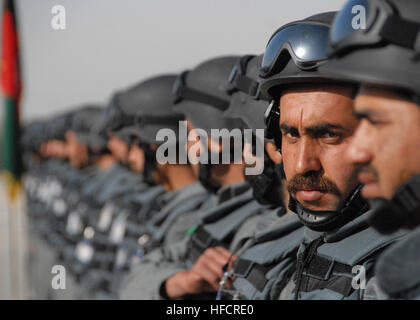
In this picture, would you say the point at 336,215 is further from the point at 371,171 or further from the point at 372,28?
the point at 372,28

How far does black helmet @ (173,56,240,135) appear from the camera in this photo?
3.94 metres

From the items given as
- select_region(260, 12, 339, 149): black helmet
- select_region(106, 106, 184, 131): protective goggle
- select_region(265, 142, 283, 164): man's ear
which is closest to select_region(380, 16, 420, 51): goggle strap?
select_region(260, 12, 339, 149): black helmet

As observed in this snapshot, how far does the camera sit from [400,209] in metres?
1.42

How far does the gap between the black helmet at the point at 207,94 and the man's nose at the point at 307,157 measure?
1.73 m

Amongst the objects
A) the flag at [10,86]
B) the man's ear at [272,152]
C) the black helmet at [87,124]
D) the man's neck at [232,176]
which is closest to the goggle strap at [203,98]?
the man's neck at [232,176]

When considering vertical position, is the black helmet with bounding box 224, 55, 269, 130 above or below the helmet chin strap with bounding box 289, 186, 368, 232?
above

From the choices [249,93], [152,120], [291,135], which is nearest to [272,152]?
[249,93]

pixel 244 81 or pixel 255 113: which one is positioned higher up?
pixel 244 81

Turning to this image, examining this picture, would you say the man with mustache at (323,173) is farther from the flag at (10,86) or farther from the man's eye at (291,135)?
the flag at (10,86)

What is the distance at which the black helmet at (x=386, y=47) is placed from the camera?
137 cm

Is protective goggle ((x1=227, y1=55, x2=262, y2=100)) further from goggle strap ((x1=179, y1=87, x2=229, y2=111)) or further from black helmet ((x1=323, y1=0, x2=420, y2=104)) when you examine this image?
black helmet ((x1=323, y1=0, x2=420, y2=104))

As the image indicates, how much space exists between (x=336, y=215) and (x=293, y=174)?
0.22 m
